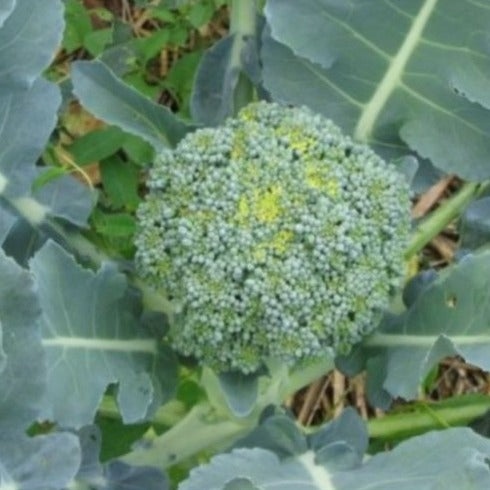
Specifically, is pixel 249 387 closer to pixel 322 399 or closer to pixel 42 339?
pixel 42 339

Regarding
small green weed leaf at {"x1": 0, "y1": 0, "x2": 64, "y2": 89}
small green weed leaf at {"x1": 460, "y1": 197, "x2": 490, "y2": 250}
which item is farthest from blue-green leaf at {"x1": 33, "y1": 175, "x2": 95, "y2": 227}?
small green weed leaf at {"x1": 460, "y1": 197, "x2": 490, "y2": 250}

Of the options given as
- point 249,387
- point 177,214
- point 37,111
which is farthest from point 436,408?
point 37,111

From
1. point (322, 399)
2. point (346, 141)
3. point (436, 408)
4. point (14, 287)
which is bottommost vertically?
point (322, 399)

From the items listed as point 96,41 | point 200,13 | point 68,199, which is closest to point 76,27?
point 96,41

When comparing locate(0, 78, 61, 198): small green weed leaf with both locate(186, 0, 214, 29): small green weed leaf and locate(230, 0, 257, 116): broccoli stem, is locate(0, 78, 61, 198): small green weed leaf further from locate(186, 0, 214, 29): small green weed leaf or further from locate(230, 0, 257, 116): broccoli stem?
locate(186, 0, 214, 29): small green weed leaf

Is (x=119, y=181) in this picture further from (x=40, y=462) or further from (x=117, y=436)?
(x=40, y=462)

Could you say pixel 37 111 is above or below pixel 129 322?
above

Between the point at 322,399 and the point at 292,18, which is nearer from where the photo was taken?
the point at 292,18
